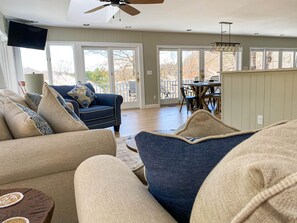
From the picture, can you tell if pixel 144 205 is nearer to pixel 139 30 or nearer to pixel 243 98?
pixel 243 98

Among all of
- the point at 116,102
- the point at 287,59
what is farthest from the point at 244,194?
the point at 287,59

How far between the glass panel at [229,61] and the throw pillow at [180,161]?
27.4 ft

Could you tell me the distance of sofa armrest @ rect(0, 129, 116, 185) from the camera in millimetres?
1225

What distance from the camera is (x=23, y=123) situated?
1.38m

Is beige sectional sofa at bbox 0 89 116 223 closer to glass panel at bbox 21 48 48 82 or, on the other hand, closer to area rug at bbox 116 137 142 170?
area rug at bbox 116 137 142 170

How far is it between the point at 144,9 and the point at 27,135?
405cm

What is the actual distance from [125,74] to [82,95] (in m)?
3.09

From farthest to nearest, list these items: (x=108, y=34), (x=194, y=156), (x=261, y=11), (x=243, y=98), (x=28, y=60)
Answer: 1. (x=108, y=34)
2. (x=28, y=60)
3. (x=261, y=11)
4. (x=243, y=98)
5. (x=194, y=156)

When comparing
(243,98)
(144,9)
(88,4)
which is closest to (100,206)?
(243,98)

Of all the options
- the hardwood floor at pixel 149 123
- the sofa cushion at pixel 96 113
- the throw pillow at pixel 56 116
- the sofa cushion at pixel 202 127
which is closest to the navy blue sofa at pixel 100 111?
the sofa cushion at pixel 96 113

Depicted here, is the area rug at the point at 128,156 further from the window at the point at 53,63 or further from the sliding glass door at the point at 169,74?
the sliding glass door at the point at 169,74

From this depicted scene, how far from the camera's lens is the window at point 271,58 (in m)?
8.89

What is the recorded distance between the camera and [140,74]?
7.16 metres

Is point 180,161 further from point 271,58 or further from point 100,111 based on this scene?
point 271,58
